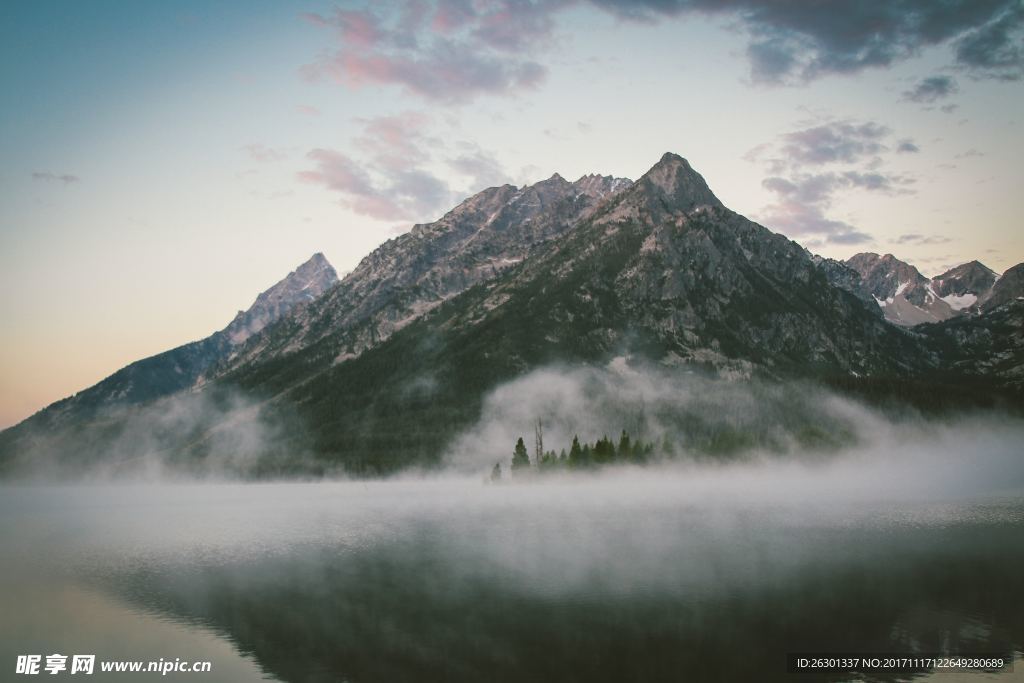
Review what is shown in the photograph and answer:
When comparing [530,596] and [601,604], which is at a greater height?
[530,596]

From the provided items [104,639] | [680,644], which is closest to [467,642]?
[680,644]

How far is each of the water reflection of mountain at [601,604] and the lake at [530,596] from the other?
0.26 metres

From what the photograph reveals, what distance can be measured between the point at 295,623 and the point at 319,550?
4183 cm

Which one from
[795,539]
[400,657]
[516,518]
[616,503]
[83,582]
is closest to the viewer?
[400,657]

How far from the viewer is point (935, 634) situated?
184ft

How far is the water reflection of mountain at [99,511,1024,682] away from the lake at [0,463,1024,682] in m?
0.26

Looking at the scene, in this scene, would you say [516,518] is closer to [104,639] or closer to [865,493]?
[104,639]

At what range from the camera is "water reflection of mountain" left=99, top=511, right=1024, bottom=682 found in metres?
51.1

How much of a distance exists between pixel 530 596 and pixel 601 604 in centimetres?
712

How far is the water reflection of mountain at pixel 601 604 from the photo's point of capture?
168 feet

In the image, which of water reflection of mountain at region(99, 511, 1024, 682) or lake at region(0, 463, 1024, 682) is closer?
water reflection of mountain at region(99, 511, 1024, 682)

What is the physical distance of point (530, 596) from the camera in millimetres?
68625

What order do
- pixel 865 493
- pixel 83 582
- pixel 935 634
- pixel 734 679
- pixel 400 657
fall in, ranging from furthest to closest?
pixel 865 493
pixel 83 582
pixel 935 634
pixel 400 657
pixel 734 679

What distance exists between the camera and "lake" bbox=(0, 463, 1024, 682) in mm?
52000
